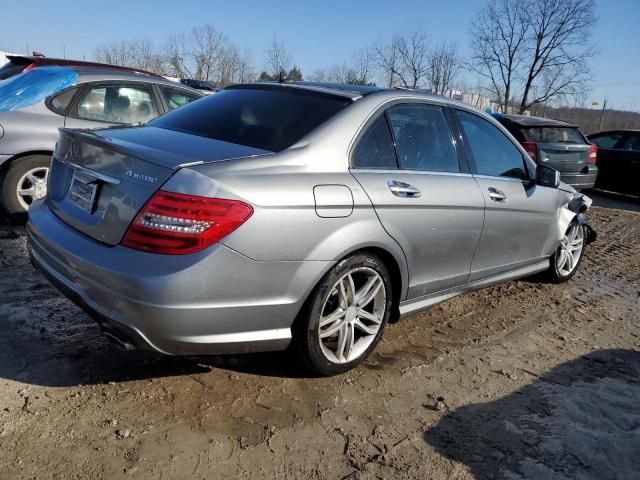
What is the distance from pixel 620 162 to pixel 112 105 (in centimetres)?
996

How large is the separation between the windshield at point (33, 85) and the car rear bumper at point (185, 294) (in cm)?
322

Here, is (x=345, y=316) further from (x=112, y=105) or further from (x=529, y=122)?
(x=529, y=122)

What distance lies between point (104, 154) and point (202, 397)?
1.33 metres

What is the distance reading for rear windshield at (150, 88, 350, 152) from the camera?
2.93m

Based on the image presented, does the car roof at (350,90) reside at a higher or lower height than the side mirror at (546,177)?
higher

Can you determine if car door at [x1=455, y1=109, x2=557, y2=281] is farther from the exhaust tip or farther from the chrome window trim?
the exhaust tip

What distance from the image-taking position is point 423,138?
11.5 feet

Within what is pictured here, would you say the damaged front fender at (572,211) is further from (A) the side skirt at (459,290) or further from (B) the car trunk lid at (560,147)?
(B) the car trunk lid at (560,147)

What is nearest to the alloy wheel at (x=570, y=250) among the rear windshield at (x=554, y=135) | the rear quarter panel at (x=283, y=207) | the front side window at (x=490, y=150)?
the front side window at (x=490, y=150)

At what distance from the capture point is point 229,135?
3.00 metres

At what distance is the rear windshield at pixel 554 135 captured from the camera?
930cm

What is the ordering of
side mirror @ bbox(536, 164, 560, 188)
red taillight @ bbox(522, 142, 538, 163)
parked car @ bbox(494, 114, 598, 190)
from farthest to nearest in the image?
parked car @ bbox(494, 114, 598, 190), red taillight @ bbox(522, 142, 538, 163), side mirror @ bbox(536, 164, 560, 188)

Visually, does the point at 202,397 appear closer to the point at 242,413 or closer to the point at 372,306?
the point at 242,413

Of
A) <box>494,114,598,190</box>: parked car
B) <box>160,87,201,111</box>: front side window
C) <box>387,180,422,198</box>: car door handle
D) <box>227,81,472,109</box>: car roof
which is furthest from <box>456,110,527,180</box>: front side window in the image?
<box>494,114,598,190</box>: parked car
